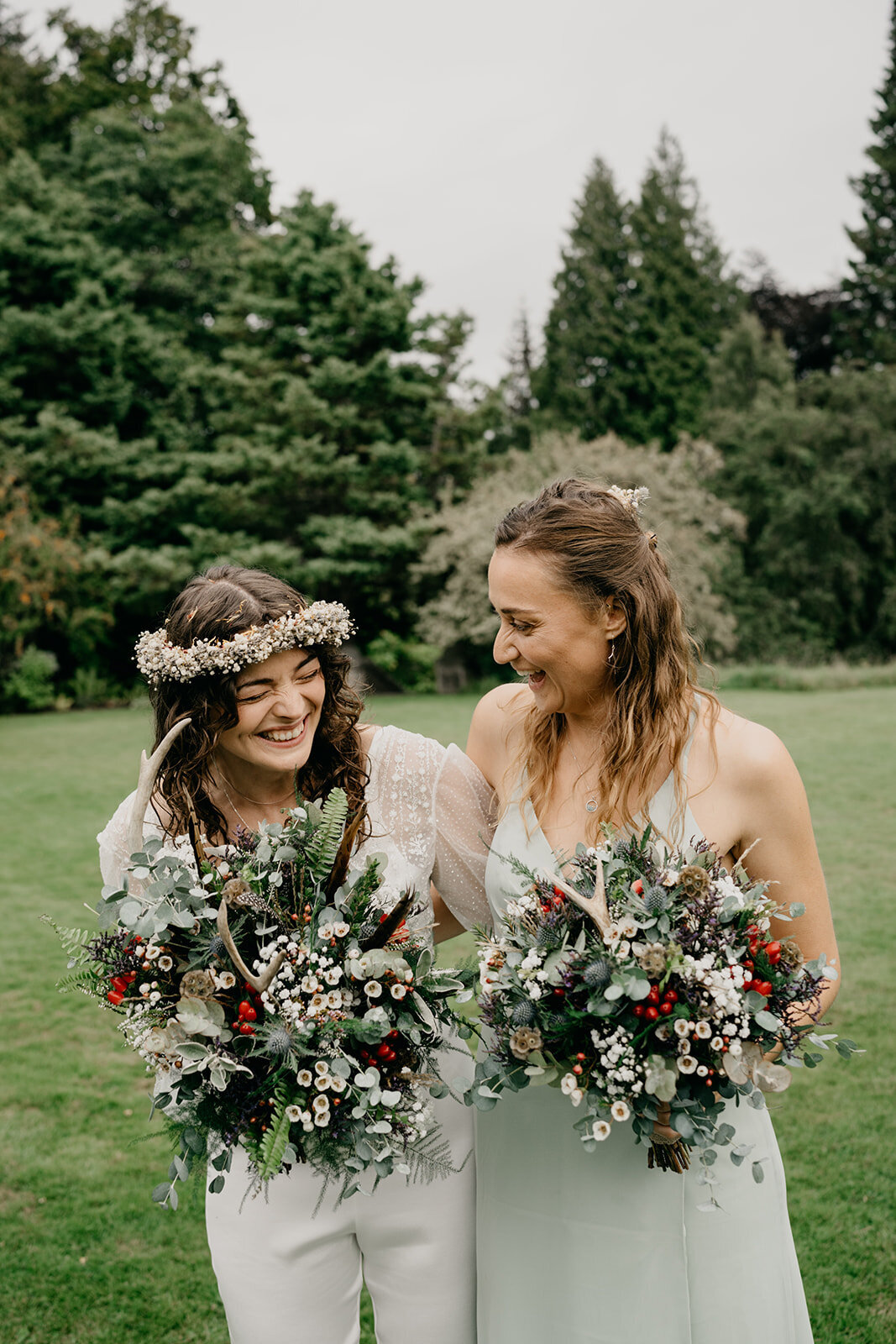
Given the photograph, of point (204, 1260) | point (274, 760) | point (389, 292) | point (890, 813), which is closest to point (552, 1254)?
point (274, 760)

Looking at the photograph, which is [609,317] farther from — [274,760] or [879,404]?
[274,760]

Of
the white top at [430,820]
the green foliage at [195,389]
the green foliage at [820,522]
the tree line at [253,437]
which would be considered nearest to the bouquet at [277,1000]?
the white top at [430,820]

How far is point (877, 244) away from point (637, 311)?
923cm

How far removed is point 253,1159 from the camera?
1924 mm

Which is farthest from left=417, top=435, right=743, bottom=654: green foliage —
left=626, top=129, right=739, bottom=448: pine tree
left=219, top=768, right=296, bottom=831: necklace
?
left=219, top=768, right=296, bottom=831: necklace

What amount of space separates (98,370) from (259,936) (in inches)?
1083

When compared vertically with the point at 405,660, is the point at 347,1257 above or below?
above

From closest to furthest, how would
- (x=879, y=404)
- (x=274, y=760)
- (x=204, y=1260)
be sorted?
(x=274, y=760), (x=204, y=1260), (x=879, y=404)

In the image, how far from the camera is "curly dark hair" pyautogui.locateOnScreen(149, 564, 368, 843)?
267cm

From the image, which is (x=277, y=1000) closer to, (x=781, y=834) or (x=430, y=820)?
(x=430, y=820)

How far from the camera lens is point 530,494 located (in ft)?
81.2

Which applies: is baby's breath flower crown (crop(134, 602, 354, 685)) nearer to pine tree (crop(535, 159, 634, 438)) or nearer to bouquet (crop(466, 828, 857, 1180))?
bouquet (crop(466, 828, 857, 1180))

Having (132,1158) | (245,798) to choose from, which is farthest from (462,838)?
(132,1158)

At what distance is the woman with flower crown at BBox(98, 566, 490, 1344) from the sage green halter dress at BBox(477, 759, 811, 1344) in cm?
14
